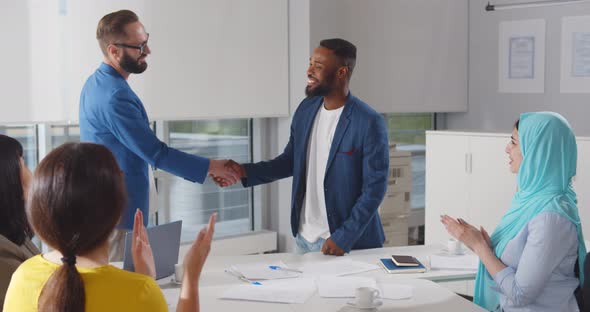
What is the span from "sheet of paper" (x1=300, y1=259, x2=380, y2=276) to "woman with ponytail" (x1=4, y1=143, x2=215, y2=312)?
4.47ft

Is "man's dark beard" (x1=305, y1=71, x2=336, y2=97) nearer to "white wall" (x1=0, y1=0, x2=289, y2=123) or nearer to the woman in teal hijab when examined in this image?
the woman in teal hijab

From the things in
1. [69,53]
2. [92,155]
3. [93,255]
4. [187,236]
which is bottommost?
[187,236]

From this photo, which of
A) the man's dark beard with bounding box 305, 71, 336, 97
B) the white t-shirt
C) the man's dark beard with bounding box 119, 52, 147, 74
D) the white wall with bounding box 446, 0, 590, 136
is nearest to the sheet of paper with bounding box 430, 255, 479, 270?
the white t-shirt

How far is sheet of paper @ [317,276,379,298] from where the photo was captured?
261cm

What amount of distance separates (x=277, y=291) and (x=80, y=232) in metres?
1.23

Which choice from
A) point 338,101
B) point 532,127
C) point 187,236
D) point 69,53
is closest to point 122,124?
point 338,101

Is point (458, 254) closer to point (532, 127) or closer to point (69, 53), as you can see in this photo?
point (532, 127)

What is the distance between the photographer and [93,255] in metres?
1.59

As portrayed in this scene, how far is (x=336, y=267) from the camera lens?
299 cm

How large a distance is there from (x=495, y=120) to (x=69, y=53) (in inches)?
142

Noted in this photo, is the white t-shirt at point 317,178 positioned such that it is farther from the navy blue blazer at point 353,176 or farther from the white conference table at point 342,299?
the white conference table at point 342,299

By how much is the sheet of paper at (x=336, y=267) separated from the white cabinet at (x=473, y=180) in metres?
1.71

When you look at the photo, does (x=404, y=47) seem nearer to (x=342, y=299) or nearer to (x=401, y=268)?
(x=401, y=268)

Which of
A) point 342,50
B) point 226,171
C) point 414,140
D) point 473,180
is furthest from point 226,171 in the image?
point 414,140
